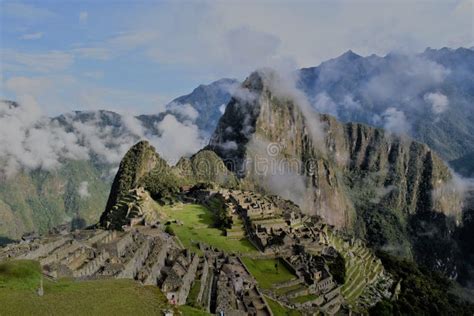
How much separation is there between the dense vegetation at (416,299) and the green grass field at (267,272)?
11558 mm

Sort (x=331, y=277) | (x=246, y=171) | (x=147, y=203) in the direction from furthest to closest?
(x=246, y=171) → (x=147, y=203) → (x=331, y=277)

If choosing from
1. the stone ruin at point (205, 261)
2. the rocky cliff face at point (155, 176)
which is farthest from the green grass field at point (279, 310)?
the rocky cliff face at point (155, 176)

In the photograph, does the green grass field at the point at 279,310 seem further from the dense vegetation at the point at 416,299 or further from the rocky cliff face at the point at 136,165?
the rocky cliff face at the point at 136,165

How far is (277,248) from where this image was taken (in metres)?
60.4

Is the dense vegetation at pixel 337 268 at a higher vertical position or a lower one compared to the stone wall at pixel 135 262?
lower

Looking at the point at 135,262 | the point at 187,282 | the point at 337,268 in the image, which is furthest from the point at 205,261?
the point at 337,268

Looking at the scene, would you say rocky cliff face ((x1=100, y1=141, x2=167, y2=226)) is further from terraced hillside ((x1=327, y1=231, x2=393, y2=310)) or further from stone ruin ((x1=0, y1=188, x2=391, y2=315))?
terraced hillside ((x1=327, y1=231, x2=393, y2=310))

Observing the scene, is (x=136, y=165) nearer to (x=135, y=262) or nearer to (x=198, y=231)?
(x=198, y=231)

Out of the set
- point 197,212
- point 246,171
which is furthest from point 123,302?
point 246,171

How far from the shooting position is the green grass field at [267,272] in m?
49.9

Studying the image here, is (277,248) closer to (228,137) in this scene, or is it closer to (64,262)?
(64,262)

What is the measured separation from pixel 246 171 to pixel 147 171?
55.5 metres

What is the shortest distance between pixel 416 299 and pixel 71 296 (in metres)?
61.0

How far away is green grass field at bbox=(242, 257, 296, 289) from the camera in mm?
49878
